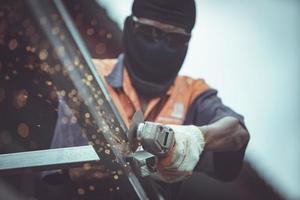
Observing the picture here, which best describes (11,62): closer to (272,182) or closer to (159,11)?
(159,11)

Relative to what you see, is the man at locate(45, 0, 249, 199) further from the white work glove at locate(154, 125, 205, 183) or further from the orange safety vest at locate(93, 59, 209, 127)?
the white work glove at locate(154, 125, 205, 183)

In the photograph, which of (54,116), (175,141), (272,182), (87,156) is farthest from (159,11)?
(272,182)

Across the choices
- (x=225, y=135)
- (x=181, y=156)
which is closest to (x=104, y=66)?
(x=225, y=135)

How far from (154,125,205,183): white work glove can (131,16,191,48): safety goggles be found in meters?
0.61

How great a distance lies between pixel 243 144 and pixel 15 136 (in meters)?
1.00

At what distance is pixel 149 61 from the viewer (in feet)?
6.99

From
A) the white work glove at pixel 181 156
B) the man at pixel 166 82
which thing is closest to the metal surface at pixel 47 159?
the white work glove at pixel 181 156

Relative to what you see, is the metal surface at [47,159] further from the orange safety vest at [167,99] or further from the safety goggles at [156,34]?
the safety goggles at [156,34]

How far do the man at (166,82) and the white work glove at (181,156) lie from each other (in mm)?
360

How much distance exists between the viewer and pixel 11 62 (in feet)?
5.95

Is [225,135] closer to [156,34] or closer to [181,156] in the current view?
[181,156]

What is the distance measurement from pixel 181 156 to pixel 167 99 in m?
0.72

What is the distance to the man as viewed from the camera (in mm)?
2047

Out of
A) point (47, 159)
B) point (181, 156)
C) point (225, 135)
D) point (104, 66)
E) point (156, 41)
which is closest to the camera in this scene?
point (47, 159)
